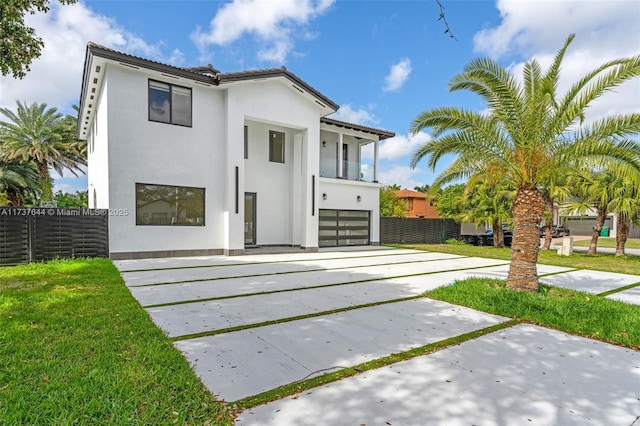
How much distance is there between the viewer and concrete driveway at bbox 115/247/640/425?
261 cm

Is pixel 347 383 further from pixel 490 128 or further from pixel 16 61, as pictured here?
pixel 16 61

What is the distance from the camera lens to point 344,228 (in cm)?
1739

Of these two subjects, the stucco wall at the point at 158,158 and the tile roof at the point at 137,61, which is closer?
the tile roof at the point at 137,61

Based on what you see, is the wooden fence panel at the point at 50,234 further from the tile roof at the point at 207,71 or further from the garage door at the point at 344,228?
the garage door at the point at 344,228

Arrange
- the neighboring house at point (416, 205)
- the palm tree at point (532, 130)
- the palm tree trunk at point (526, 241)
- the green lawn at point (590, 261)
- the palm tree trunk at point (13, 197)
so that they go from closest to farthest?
the palm tree at point (532, 130), the palm tree trunk at point (526, 241), the green lawn at point (590, 261), the palm tree trunk at point (13, 197), the neighboring house at point (416, 205)

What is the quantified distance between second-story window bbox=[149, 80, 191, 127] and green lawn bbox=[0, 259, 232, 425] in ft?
25.3

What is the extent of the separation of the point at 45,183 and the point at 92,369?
25.3m

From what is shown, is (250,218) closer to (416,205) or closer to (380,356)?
(380,356)

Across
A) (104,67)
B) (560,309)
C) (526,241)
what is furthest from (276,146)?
(560,309)

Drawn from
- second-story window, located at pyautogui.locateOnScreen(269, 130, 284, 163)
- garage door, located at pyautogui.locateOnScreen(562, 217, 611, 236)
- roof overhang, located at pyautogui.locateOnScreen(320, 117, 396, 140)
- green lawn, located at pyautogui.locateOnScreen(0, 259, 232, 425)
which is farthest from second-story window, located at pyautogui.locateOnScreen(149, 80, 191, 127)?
garage door, located at pyautogui.locateOnScreen(562, 217, 611, 236)

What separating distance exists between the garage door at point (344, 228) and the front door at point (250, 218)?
3528mm

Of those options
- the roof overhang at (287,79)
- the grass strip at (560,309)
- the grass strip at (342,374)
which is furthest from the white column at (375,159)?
the grass strip at (342,374)

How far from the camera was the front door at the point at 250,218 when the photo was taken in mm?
14406

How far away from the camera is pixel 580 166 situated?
21.6 ft
